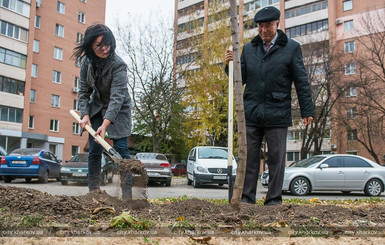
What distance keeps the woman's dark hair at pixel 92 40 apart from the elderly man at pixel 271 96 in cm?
139

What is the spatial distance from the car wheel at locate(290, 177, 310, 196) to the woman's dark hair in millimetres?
10065

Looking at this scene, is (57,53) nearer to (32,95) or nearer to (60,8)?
(60,8)

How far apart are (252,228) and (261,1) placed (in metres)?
54.6

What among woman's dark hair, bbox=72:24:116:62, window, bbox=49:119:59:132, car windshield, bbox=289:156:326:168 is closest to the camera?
woman's dark hair, bbox=72:24:116:62

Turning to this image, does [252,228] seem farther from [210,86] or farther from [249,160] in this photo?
[210,86]

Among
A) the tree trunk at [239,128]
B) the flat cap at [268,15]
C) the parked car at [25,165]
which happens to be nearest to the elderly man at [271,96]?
the flat cap at [268,15]

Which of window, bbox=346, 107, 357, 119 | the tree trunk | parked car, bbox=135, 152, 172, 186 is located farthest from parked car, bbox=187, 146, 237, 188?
window, bbox=346, 107, 357, 119

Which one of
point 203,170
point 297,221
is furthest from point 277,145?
point 203,170

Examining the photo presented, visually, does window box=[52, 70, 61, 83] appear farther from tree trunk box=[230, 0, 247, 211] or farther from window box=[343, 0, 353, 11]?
tree trunk box=[230, 0, 247, 211]

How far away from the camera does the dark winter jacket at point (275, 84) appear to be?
440 cm

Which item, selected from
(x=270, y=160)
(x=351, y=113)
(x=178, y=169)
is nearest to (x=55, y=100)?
(x=178, y=169)

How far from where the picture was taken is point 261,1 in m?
53.2

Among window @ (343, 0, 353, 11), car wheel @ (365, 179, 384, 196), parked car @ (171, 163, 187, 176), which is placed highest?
window @ (343, 0, 353, 11)

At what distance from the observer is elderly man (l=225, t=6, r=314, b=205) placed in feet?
14.4
